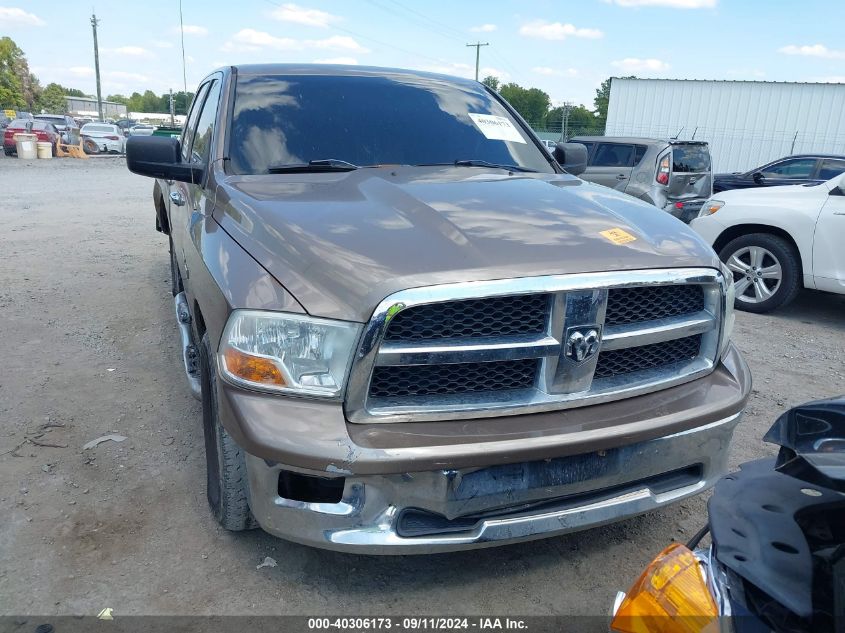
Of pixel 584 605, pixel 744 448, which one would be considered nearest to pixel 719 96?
pixel 744 448

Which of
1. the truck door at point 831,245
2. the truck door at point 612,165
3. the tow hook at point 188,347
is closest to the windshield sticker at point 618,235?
the tow hook at point 188,347

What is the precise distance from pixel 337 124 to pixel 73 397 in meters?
2.26

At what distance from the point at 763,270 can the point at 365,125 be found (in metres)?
4.61

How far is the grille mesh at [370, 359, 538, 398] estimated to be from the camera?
1940 mm

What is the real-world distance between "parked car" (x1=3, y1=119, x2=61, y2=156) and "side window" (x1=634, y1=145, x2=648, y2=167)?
80.3ft

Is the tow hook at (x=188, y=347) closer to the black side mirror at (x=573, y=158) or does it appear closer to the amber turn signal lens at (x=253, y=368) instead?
the amber turn signal lens at (x=253, y=368)

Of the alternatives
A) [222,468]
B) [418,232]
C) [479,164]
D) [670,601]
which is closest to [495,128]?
[479,164]

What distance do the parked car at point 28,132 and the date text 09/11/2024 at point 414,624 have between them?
2867cm

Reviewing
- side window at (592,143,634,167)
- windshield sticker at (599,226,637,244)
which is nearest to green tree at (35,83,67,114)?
side window at (592,143,634,167)

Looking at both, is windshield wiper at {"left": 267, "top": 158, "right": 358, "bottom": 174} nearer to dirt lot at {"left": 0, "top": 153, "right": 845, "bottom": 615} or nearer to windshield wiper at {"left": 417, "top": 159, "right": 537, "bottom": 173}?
windshield wiper at {"left": 417, "top": 159, "right": 537, "bottom": 173}

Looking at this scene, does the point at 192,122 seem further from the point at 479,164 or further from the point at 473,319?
the point at 473,319

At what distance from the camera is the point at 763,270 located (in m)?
6.19

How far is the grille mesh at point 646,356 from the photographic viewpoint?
2201 millimetres

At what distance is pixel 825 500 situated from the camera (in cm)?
116
